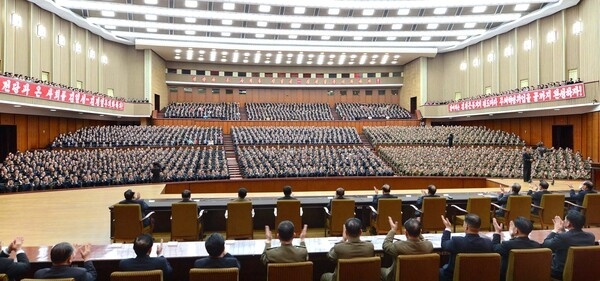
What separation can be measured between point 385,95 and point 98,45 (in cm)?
1932

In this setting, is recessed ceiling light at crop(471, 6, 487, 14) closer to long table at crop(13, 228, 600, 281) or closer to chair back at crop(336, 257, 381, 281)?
long table at crop(13, 228, 600, 281)

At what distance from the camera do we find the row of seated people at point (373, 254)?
269cm

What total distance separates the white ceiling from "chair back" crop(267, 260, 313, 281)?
14971mm

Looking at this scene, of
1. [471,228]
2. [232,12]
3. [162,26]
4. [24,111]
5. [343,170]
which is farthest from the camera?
[162,26]

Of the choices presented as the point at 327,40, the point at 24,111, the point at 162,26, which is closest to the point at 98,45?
the point at 162,26

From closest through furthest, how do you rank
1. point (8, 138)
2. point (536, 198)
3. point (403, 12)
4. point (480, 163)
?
point (536, 198) → point (480, 163) → point (8, 138) → point (403, 12)

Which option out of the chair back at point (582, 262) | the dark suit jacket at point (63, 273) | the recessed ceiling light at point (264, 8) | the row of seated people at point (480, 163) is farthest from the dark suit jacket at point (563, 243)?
the recessed ceiling light at point (264, 8)

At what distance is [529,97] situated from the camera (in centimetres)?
1537

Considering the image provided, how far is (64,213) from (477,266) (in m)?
7.53

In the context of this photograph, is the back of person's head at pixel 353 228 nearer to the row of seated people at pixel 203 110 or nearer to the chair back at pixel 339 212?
the chair back at pixel 339 212

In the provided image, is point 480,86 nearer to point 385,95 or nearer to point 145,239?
point 385,95

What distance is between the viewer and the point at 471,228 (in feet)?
10.2

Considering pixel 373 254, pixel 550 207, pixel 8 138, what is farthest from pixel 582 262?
pixel 8 138

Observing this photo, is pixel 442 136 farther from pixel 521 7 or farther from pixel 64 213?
pixel 64 213
